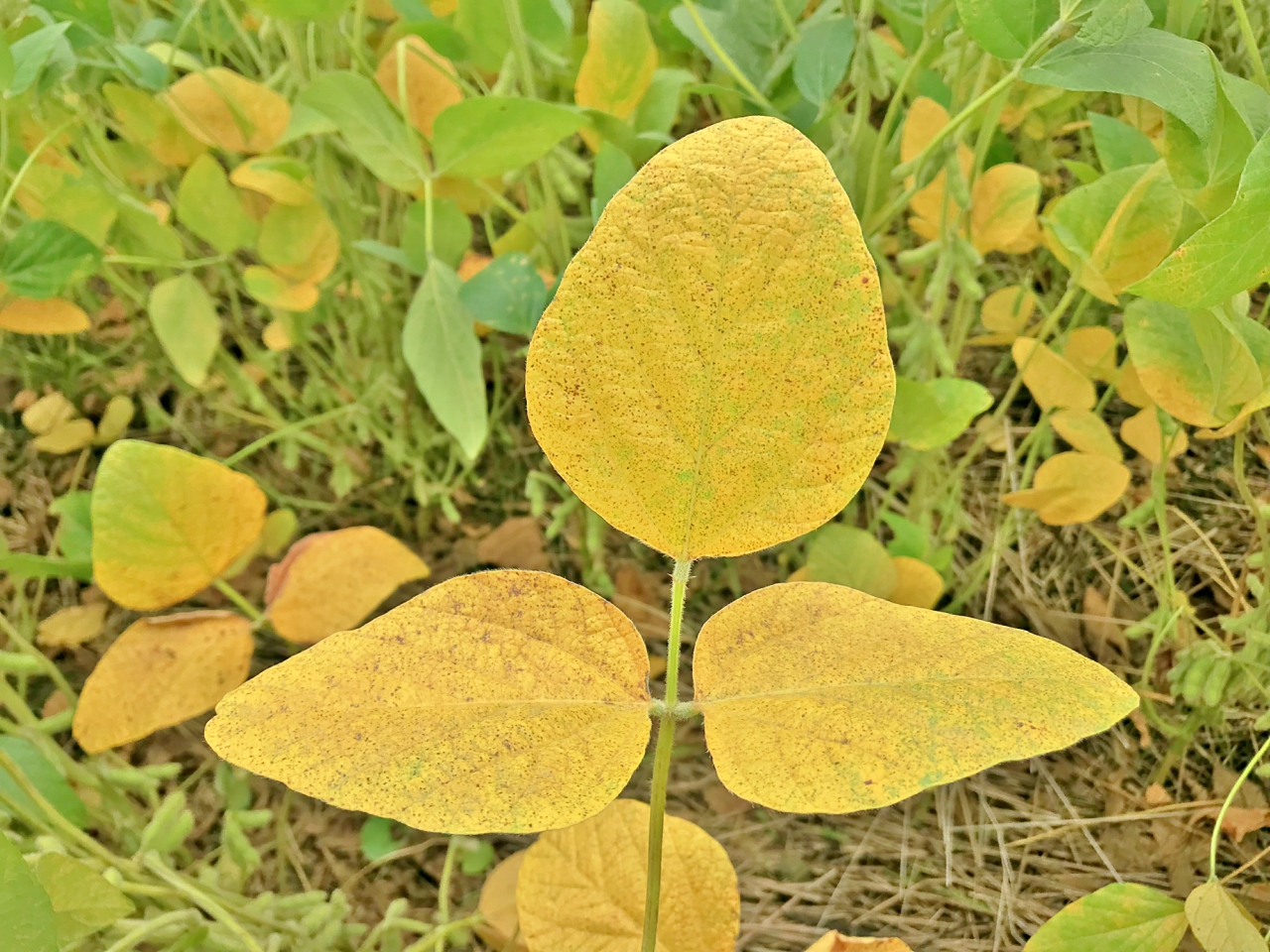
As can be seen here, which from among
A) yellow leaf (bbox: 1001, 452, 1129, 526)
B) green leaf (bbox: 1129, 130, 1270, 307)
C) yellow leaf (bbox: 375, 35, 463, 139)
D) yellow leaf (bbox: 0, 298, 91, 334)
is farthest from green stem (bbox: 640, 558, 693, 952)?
yellow leaf (bbox: 0, 298, 91, 334)

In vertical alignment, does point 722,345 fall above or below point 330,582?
above

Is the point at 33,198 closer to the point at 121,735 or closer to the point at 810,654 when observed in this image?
the point at 121,735

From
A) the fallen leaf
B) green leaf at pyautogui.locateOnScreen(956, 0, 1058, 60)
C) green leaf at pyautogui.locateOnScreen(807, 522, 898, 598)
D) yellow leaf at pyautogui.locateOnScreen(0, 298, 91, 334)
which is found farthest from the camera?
the fallen leaf

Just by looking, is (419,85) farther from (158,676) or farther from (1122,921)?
(1122,921)

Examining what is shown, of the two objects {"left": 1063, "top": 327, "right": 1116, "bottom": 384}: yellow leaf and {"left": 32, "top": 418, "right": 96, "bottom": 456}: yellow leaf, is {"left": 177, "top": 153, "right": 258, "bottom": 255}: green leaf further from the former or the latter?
{"left": 1063, "top": 327, "right": 1116, "bottom": 384}: yellow leaf

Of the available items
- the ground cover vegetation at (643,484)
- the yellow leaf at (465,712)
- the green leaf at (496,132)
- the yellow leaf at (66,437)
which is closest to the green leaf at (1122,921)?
the ground cover vegetation at (643,484)

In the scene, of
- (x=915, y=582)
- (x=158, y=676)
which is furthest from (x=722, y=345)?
(x=158, y=676)

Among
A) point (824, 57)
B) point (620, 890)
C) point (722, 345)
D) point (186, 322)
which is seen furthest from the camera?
point (186, 322)
